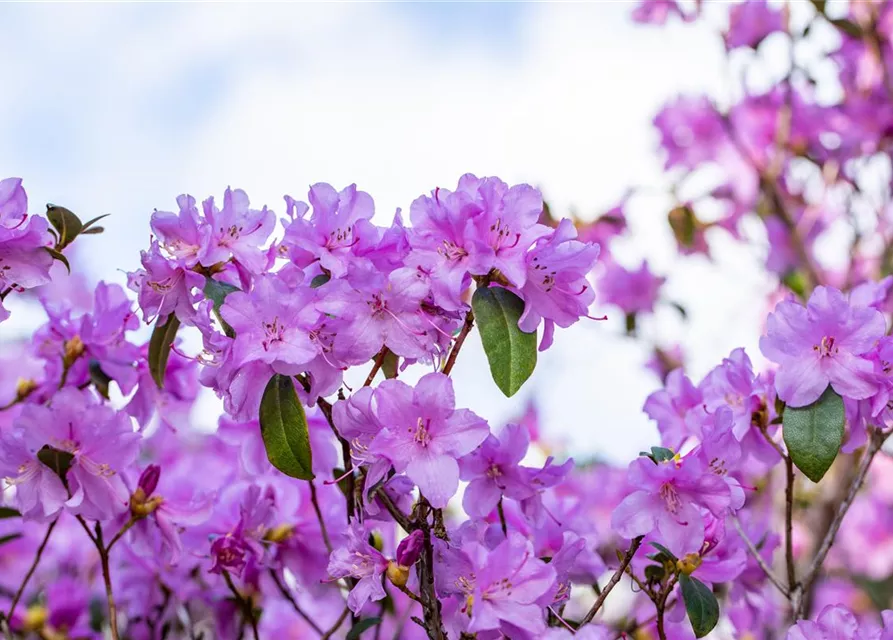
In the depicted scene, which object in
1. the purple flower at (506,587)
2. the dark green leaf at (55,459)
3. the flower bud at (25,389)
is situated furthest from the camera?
the flower bud at (25,389)

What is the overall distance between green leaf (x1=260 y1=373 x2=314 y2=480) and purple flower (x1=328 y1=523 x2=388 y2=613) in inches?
3.5

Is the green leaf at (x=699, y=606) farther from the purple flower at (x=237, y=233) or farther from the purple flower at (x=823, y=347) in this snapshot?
the purple flower at (x=237, y=233)

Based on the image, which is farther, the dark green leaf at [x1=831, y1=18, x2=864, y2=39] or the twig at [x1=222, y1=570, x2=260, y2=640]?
the dark green leaf at [x1=831, y1=18, x2=864, y2=39]

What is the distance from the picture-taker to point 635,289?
7.33 feet

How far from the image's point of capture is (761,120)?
2.47 meters

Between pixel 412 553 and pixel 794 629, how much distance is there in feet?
1.25

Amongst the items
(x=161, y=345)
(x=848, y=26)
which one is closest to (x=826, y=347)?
(x=161, y=345)

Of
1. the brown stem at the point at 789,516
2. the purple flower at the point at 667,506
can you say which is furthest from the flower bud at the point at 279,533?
the brown stem at the point at 789,516

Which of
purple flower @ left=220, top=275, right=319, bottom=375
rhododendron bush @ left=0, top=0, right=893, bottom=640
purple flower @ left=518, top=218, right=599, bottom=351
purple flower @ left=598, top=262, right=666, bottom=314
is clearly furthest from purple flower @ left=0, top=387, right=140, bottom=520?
purple flower @ left=598, top=262, right=666, bottom=314

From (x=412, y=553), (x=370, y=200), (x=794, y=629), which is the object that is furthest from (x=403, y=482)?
(x=794, y=629)

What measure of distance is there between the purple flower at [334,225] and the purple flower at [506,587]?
0.31 metres

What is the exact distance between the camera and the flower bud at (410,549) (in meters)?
0.86

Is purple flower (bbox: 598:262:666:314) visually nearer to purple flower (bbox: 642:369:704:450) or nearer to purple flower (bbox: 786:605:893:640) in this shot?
purple flower (bbox: 642:369:704:450)

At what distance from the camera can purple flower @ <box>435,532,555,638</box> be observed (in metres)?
0.81
